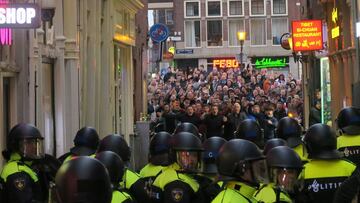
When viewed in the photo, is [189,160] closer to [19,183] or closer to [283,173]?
[283,173]

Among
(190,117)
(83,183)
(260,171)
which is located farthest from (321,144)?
(190,117)

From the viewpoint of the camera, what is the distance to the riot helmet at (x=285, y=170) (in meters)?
5.80

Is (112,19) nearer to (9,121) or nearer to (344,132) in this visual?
(9,121)

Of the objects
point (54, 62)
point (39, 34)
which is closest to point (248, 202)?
point (39, 34)

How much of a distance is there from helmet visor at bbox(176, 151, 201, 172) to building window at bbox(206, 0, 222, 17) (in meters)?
53.3

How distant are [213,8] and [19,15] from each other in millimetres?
51287

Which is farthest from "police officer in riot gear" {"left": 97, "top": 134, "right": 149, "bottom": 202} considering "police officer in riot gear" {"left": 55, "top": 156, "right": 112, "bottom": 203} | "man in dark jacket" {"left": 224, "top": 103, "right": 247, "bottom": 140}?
"man in dark jacket" {"left": 224, "top": 103, "right": 247, "bottom": 140}

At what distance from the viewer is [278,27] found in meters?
59.8

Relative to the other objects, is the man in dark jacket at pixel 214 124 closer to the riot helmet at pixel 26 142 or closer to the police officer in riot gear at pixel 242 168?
the riot helmet at pixel 26 142

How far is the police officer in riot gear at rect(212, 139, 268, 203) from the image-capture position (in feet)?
18.3

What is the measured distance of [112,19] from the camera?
20422 millimetres

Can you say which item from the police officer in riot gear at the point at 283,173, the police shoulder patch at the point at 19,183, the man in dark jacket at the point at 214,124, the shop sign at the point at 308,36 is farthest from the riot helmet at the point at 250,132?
the shop sign at the point at 308,36

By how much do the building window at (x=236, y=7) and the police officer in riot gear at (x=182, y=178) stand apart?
5297 cm

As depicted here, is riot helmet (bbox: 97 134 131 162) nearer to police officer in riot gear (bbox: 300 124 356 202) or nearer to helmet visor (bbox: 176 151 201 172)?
helmet visor (bbox: 176 151 201 172)
